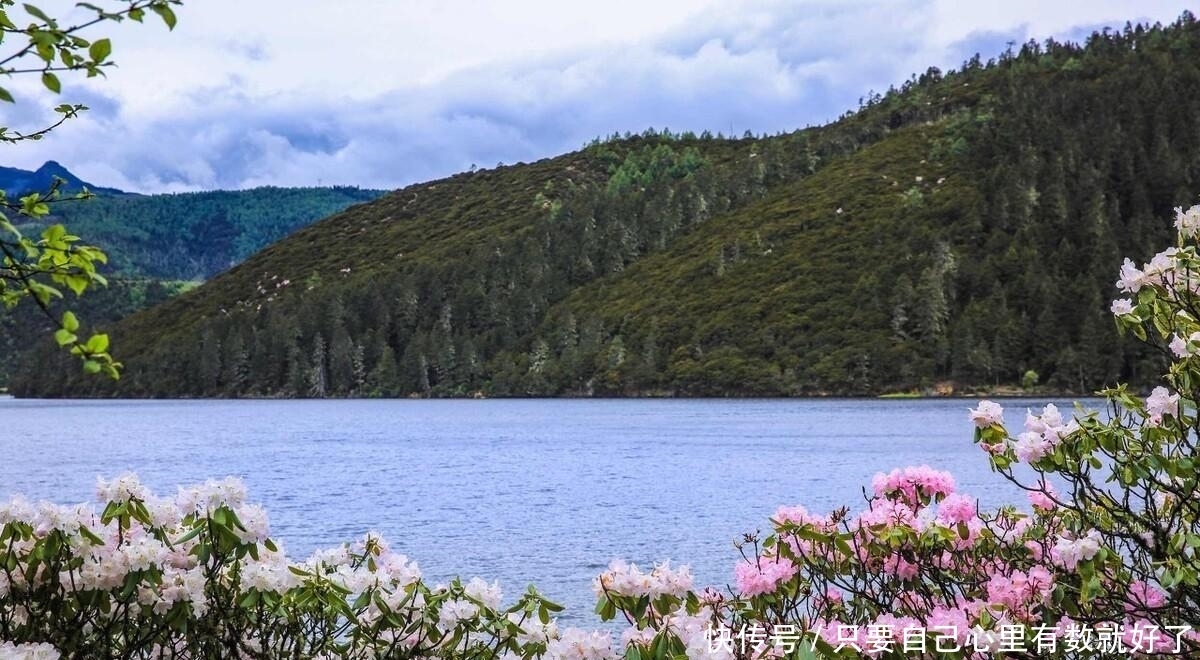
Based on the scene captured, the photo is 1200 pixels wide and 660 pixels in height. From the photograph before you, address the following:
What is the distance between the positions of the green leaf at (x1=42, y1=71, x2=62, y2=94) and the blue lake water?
19.4 m

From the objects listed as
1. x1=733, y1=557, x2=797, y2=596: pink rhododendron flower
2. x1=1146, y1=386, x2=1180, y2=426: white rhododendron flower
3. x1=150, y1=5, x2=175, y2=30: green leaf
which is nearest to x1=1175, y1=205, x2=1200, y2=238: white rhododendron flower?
x1=1146, y1=386, x2=1180, y2=426: white rhododendron flower

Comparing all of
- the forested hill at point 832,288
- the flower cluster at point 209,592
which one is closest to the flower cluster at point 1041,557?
the flower cluster at point 209,592

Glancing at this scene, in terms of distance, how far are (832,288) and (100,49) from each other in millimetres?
151720

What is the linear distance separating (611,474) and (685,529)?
1818 cm

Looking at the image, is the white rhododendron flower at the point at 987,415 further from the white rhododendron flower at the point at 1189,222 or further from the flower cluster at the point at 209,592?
the flower cluster at the point at 209,592

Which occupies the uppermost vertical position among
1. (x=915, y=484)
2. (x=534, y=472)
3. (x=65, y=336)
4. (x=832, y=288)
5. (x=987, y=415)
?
(x=832, y=288)

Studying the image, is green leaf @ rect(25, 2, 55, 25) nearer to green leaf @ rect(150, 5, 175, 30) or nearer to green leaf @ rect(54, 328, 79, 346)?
green leaf @ rect(150, 5, 175, 30)

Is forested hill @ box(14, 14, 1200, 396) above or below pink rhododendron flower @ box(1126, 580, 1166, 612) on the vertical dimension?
above

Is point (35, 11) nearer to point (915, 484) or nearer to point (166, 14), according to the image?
point (166, 14)

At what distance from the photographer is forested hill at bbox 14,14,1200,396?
138375mm

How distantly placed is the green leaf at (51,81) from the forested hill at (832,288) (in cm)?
12788

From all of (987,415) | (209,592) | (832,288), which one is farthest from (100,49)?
(832,288)

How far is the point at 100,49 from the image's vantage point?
11.4 feet

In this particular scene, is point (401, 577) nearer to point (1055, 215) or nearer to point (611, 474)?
point (611, 474)
